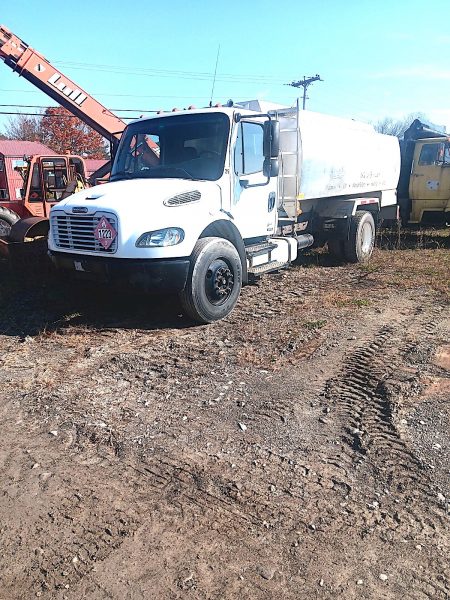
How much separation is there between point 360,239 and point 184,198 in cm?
556

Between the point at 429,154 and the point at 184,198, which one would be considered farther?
the point at 429,154

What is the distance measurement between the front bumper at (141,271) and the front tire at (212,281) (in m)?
0.20

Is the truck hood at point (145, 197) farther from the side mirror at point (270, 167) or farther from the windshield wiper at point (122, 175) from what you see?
the side mirror at point (270, 167)

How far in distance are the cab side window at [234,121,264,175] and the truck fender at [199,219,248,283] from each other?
0.79 metres

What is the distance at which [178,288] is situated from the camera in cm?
588

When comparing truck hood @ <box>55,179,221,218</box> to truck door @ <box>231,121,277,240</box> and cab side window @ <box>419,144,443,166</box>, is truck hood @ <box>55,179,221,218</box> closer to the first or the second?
truck door @ <box>231,121,277,240</box>

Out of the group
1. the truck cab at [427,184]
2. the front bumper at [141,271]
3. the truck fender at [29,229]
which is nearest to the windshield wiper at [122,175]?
the front bumper at [141,271]

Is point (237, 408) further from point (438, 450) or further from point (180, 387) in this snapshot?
point (438, 450)

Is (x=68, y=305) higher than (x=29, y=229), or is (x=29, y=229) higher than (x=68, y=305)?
(x=29, y=229)

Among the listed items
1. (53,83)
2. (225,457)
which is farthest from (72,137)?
(225,457)

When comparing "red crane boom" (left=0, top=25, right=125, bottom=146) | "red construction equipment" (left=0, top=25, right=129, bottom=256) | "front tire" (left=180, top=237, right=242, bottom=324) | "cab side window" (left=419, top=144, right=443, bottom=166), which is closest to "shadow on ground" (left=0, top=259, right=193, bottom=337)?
"front tire" (left=180, top=237, right=242, bottom=324)

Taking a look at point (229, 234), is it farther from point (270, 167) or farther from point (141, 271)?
point (141, 271)

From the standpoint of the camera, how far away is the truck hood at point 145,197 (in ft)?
18.8

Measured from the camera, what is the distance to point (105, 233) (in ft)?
18.7
